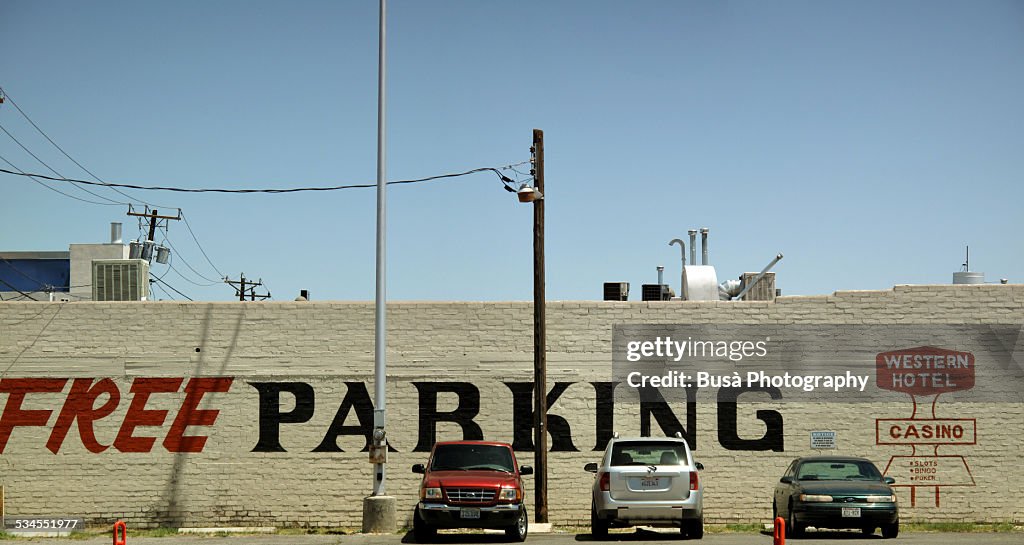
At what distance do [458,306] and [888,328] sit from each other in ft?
31.2

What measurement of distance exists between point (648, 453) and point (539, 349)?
449 centimetres

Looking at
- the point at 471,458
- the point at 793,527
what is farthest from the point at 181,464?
the point at 793,527

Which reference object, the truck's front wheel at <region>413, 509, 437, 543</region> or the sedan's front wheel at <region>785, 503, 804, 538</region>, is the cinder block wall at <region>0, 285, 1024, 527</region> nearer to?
the sedan's front wheel at <region>785, 503, 804, 538</region>

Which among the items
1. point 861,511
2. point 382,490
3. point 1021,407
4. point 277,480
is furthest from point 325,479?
point 1021,407

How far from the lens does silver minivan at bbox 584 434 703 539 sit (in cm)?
1983

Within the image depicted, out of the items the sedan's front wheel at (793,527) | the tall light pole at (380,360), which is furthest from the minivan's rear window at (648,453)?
the tall light pole at (380,360)

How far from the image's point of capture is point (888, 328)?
25906mm

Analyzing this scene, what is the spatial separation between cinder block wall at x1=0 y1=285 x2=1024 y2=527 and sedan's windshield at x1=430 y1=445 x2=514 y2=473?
4.14 meters

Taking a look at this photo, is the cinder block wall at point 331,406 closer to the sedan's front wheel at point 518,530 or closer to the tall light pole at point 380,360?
the tall light pole at point 380,360

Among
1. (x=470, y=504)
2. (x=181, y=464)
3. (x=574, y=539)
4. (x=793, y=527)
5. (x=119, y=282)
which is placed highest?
(x=119, y=282)

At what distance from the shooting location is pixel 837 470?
2152 centimetres

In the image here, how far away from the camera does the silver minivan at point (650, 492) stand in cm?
1983

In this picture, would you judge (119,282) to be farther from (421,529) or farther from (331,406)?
(421,529)

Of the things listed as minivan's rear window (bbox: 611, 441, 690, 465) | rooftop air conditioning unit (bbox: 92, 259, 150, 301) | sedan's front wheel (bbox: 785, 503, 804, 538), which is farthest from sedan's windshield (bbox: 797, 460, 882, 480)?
rooftop air conditioning unit (bbox: 92, 259, 150, 301)
